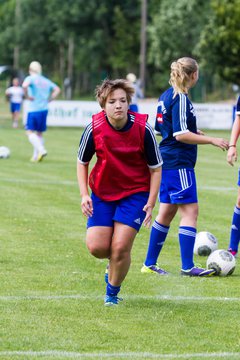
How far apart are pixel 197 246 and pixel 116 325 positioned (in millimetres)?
3670

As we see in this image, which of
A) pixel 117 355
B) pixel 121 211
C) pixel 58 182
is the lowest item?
pixel 58 182

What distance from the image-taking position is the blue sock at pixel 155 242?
965 cm

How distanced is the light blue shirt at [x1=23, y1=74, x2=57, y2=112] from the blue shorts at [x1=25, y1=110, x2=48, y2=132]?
103 mm

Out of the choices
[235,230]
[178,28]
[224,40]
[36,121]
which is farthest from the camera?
[178,28]

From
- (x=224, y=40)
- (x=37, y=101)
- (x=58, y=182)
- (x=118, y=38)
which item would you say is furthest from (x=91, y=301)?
(x=118, y=38)

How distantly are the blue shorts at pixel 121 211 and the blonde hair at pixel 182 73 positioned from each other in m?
1.59

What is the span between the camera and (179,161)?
9.41 m

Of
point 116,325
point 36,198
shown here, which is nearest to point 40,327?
point 116,325

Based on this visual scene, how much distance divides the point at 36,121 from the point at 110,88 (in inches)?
604

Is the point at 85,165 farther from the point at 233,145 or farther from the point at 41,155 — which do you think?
the point at 41,155

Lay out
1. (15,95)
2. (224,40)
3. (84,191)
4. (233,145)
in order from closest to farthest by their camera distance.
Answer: (84,191)
(233,145)
(15,95)
(224,40)

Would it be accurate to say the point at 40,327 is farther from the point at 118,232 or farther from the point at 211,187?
the point at 211,187

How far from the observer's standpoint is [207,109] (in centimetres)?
4053

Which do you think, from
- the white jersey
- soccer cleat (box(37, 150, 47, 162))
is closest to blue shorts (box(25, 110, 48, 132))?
soccer cleat (box(37, 150, 47, 162))
